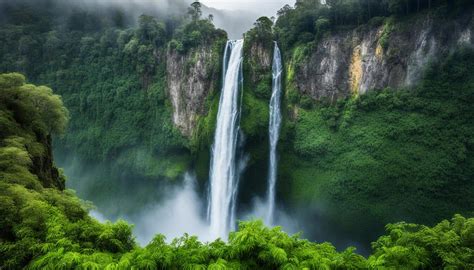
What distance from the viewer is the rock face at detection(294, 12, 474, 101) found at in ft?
78.8

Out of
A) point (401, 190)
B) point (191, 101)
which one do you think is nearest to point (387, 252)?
point (401, 190)

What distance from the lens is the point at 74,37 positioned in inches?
1692

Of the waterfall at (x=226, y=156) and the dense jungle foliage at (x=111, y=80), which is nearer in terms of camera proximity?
the waterfall at (x=226, y=156)

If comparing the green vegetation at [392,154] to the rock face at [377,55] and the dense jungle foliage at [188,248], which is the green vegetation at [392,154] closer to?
the rock face at [377,55]

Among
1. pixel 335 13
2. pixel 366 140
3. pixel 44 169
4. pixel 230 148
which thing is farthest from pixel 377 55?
pixel 44 169

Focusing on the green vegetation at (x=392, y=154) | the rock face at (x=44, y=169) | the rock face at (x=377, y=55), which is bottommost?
the rock face at (x=44, y=169)

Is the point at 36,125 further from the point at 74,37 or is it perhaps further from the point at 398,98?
the point at 74,37

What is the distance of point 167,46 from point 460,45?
27140 millimetres

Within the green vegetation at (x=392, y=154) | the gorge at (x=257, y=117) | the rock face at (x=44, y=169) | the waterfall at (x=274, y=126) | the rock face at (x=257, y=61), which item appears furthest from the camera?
the rock face at (x=257, y=61)

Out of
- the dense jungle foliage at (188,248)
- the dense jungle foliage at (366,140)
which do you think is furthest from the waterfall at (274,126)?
the dense jungle foliage at (188,248)

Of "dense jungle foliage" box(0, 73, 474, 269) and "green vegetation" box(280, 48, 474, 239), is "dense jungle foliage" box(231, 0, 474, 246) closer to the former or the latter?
"green vegetation" box(280, 48, 474, 239)

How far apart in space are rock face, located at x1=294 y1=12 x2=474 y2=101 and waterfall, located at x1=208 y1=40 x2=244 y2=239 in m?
5.90

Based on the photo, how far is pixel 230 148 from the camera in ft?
97.2

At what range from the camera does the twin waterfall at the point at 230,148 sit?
2881 cm
